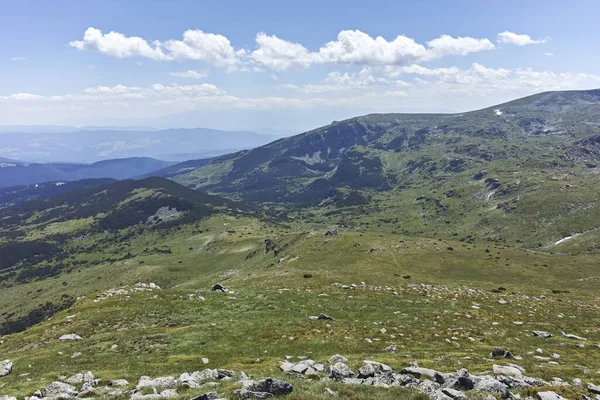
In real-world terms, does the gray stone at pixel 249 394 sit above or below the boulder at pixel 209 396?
below

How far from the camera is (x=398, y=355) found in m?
29.6

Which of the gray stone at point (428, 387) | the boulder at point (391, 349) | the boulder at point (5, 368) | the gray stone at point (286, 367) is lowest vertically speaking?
the boulder at point (391, 349)

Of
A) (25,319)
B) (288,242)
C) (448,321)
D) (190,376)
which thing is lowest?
(25,319)

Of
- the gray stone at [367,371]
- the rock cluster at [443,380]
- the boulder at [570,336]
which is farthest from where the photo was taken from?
the boulder at [570,336]

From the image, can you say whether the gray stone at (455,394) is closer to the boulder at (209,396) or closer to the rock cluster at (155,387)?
the rock cluster at (155,387)

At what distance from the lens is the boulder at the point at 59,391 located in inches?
872

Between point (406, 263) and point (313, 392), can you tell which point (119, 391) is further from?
point (406, 263)

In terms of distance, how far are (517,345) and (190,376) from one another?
102 feet

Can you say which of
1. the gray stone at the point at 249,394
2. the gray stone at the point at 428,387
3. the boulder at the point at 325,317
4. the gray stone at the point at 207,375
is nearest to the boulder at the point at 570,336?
the boulder at the point at 325,317

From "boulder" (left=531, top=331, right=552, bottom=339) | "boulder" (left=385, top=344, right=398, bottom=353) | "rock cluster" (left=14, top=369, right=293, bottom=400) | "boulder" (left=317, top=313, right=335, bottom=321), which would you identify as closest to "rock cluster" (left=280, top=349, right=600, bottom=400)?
"rock cluster" (left=14, top=369, right=293, bottom=400)

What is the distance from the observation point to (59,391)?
74.1ft

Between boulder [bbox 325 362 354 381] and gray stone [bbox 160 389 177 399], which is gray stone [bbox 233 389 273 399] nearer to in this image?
gray stone [bbox 160 389 177 399]

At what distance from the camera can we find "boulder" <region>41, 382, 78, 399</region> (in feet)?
72.6

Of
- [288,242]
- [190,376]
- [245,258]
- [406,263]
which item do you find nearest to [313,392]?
[190,376]
